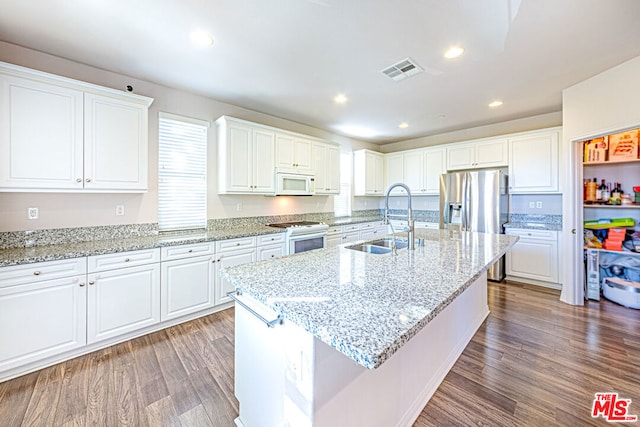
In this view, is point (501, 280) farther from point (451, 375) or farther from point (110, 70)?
point (110, 70)

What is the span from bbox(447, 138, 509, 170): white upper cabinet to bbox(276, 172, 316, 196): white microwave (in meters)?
2.61

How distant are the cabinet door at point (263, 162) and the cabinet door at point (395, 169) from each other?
293 cm

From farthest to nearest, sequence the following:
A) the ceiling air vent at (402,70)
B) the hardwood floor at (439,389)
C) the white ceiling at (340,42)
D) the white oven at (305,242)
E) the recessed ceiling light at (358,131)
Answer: the recessed ceiling light at (358,131)
the white oven at (305,242)
the ceiling air vent at (402,70)
the white ceiling at (340,42)
the hardwood floor at (439,389)

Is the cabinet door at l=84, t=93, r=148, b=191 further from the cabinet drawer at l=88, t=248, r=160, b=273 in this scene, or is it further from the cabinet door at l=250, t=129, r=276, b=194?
the cabinet door at l=250, t=129, r=276, b=194

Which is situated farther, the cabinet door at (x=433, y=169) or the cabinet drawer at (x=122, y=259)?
the cabinet door at (x=433, y=169)

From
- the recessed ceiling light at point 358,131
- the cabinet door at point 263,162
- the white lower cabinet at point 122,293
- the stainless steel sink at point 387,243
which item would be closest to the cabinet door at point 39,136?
the white lower cabinet at point 122,293

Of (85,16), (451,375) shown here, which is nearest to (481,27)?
(451,375)

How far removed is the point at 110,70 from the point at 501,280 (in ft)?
19.1

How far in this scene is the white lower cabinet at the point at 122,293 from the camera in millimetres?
2254

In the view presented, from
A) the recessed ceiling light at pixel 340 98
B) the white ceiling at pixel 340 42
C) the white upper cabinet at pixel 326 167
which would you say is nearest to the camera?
the white ceiling at pixel 340 42

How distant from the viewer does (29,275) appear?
197 cm

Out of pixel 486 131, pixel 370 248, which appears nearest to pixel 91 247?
pixel 370 248

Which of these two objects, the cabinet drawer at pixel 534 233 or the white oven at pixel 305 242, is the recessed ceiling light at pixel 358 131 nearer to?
the white oven at pixel 305 242

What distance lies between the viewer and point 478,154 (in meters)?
4.52
